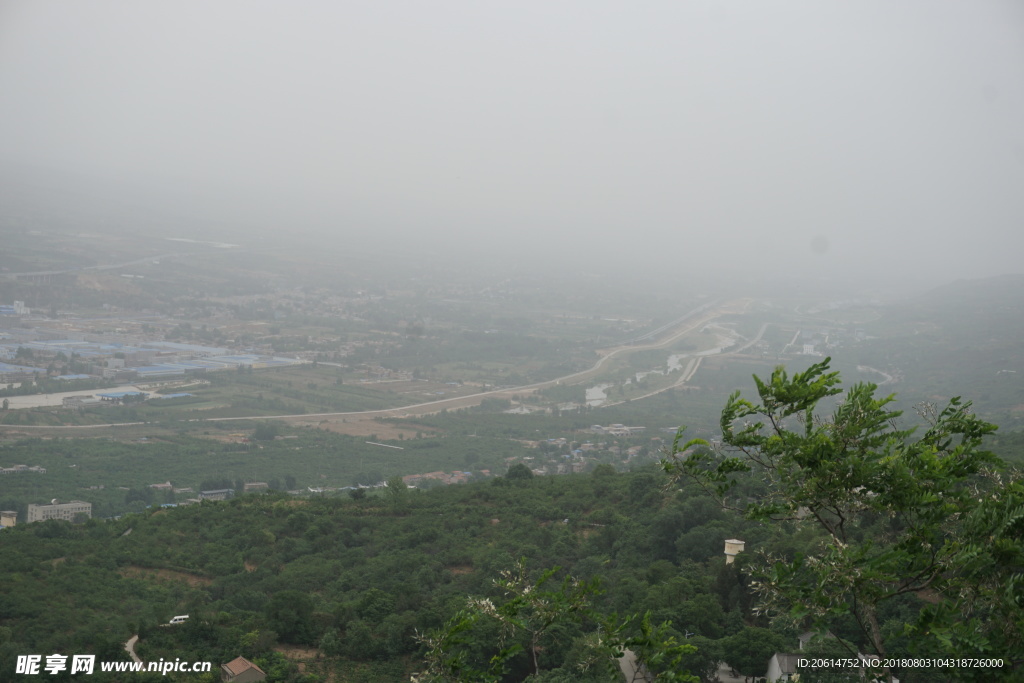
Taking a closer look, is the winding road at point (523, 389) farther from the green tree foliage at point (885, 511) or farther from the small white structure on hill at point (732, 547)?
the green tree foliage at point (885, 511)

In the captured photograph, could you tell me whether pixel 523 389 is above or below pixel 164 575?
below

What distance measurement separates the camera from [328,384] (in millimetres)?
31938

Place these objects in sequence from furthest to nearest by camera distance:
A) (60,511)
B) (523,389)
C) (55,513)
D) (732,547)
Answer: (523,389) → (60,511) → (55,513) → (732,547)

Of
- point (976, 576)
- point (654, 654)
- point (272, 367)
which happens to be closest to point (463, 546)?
point (654, 654)

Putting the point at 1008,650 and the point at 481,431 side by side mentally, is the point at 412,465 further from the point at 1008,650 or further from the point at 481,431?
the point at 1008,650

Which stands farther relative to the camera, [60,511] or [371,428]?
[371,428]

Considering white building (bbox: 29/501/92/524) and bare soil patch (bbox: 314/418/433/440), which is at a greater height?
white building (bbox: 29/501/92/524)

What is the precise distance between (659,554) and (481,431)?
15.1 meters

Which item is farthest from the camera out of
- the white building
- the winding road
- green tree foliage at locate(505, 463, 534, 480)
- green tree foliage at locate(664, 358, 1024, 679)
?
the winding road

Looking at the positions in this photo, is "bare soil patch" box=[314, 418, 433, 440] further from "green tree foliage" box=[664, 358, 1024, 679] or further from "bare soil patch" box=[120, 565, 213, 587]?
"green tree foliage" box=[664, 358, 1024, 679]

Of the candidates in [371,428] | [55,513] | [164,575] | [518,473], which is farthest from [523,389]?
[164,575]

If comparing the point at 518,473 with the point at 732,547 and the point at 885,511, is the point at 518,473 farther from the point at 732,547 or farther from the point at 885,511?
the point at 885,511

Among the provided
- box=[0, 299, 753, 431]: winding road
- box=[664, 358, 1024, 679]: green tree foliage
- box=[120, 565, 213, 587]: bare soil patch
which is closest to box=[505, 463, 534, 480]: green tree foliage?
box=[120, 565, 213, 587]: bare soil patch

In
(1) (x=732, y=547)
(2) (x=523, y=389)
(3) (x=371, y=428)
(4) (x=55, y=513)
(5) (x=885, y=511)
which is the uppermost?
(5) (x=885, y=511)
